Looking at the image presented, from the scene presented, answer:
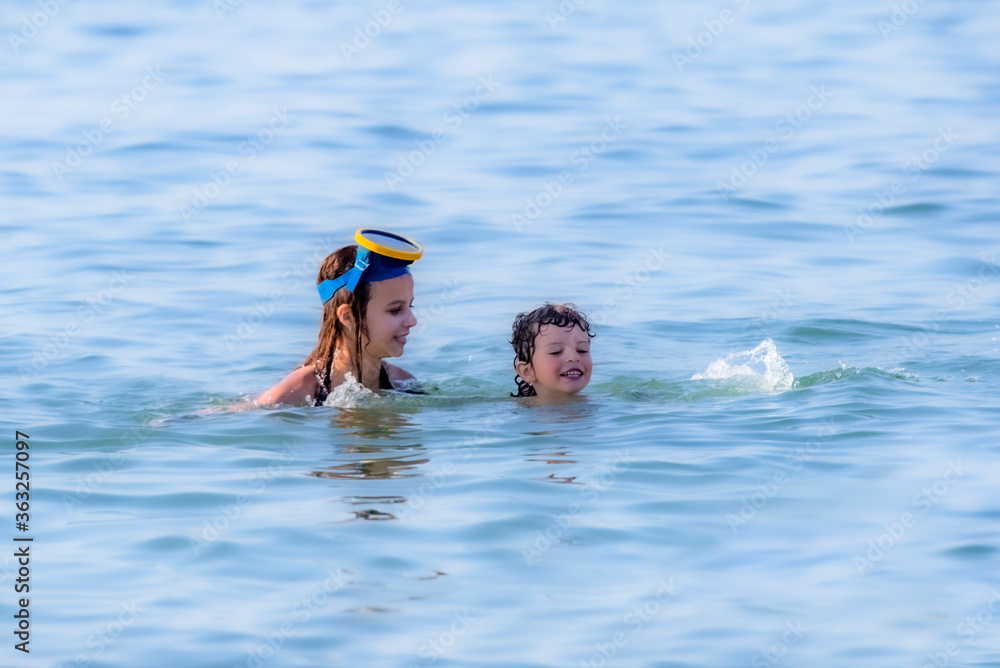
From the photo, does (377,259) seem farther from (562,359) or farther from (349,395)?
(562,359)

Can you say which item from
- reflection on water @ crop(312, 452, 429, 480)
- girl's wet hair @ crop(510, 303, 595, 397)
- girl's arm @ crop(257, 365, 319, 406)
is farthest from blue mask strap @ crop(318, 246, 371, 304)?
reflection on water @ crop(312, 452, 429, 480)

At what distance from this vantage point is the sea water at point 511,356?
517cm

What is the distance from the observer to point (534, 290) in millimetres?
11578

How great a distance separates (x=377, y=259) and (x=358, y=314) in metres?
0.34

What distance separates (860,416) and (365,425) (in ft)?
9.09

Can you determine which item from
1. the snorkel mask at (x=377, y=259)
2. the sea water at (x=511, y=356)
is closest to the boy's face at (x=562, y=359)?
the sea water at (x=511, y=356)

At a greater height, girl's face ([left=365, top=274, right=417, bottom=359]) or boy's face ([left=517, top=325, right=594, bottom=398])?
girl's face ([left=365, top=274, right=417, bottom=359])

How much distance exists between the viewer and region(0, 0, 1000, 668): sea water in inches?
204

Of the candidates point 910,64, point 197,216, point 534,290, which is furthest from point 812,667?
point 910,64

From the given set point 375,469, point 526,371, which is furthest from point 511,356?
point 375,469

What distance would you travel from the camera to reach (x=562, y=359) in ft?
26.8

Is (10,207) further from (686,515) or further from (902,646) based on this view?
(902,646)

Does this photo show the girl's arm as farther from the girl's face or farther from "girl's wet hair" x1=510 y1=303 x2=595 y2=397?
"girl's wet hair" x1=510 y1=303 x2=595 y2=397

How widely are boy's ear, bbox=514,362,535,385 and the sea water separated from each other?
250mm
